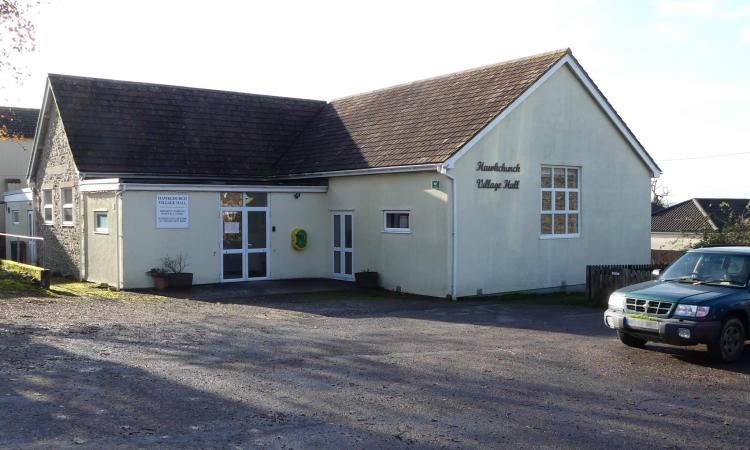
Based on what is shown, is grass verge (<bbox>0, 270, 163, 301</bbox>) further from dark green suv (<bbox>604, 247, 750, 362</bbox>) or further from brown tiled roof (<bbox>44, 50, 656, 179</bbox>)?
dark green suv (<bbox>604, 247, 750, 362</bbox>)

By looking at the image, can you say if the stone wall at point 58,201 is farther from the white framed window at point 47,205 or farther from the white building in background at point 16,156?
the white building in background at point 16,156

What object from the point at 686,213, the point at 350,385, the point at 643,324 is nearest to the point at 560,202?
the point at 643,324

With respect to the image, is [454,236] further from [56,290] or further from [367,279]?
[56,290]

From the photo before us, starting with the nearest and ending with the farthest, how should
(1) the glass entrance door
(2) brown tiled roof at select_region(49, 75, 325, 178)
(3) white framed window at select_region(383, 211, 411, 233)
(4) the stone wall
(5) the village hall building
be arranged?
1. (5) the village hall building
2. (3) white framed window at select_region(383, 211, 411, 233)
3. (1) the glass entrance door
4. (2) brown tiled roof at select_region(49, 75, 325, 178)
5. (4) the stone wall

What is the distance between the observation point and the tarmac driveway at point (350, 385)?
23.4 feet

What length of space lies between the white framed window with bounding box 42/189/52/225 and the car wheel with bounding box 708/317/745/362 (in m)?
22.3

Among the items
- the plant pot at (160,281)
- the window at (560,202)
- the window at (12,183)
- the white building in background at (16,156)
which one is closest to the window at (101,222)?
the plant pot at (160,281)

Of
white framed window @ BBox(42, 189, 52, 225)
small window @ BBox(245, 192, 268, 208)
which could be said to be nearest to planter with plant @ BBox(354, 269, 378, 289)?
small window @ BBox(245, 192, 268, 208)

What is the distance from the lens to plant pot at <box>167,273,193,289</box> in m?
20.3

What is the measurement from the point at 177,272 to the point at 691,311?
1409 centimetres

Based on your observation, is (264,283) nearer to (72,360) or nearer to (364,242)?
(364,242)

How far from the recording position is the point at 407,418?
7.76m

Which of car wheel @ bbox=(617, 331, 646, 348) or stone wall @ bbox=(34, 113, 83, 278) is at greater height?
stone wall @ bbox=(34, 113, 83, 278)

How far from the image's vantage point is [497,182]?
20078mm
